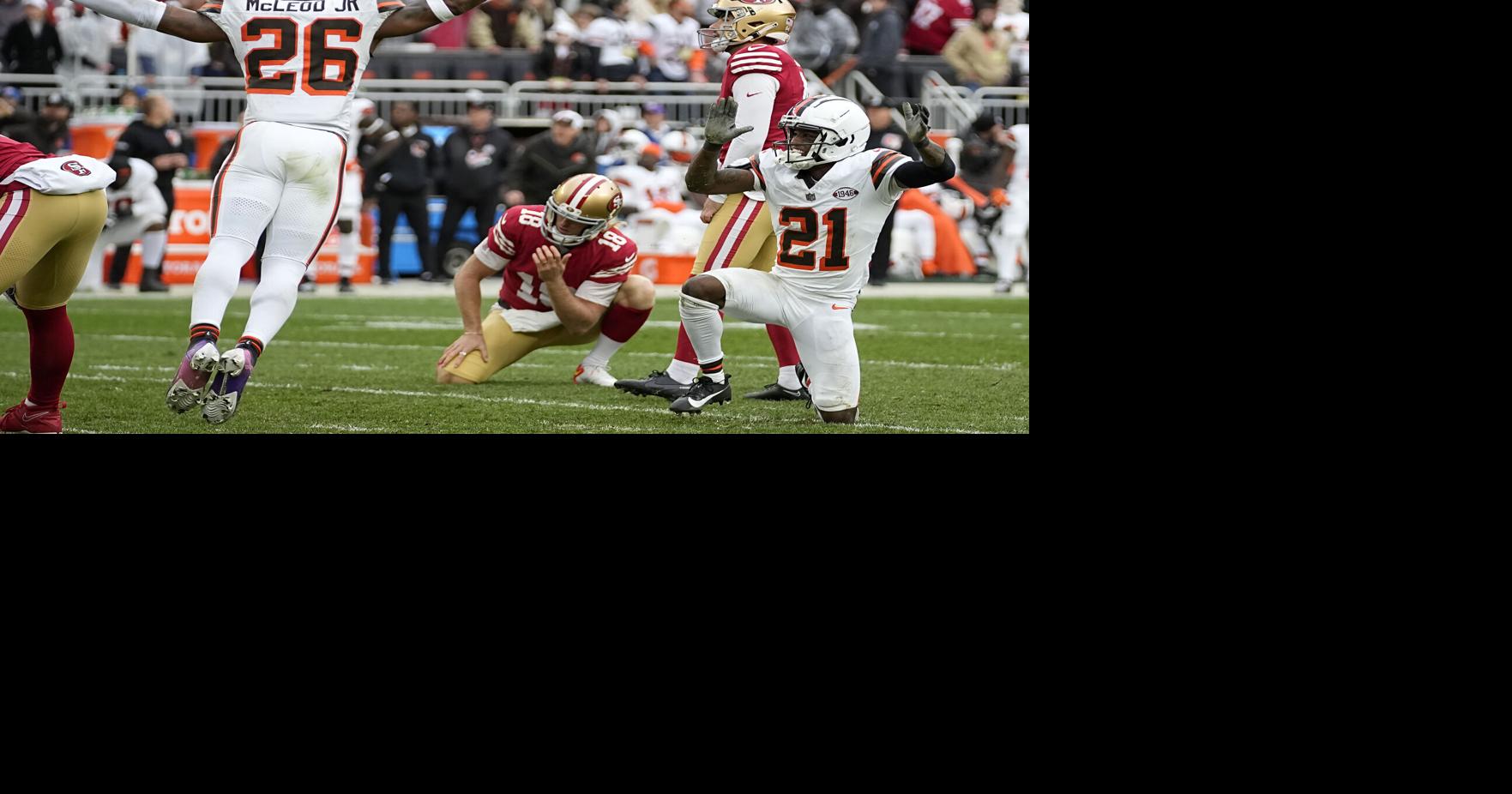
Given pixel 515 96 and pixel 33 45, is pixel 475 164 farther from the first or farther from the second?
pixel 33 45

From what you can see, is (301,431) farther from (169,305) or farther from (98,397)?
(169,305)

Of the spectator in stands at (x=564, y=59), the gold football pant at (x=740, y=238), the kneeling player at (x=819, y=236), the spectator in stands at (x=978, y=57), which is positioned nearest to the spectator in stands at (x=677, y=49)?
the spectator in stands at (x=564, y=59)

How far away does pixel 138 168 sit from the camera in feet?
39.9

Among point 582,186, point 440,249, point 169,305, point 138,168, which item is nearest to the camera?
point 582,186

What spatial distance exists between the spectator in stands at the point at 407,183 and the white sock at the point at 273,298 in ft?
26.8

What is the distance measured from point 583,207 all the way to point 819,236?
1263 millimetres

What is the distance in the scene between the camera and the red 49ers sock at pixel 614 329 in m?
7.18

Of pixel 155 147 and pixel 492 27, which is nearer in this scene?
pixel 155 147

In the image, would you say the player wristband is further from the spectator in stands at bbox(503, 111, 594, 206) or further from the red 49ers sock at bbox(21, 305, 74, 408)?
the spectator in stands at bbox(503, 111, 594, 206)

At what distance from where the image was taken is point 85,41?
15883mm

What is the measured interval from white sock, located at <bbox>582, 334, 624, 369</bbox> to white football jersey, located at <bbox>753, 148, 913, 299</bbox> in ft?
4.91

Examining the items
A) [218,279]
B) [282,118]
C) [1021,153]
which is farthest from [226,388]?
[1021,153]

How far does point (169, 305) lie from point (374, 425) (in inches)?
248

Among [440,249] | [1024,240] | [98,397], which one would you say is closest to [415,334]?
[98,397]
